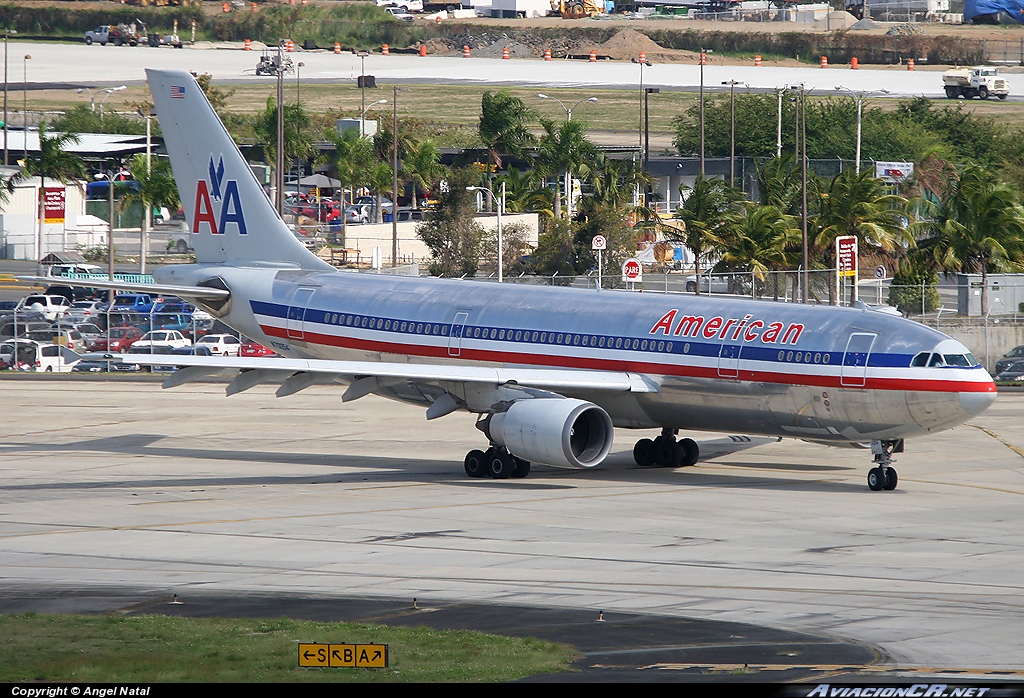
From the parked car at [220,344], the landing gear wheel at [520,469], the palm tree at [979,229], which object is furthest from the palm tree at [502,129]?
the landing gear wheel at [520,469]

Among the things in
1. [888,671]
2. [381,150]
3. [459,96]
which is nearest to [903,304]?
[888,671]

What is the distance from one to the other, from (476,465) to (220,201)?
13491 millimetres

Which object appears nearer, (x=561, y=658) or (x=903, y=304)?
(x=561, y=658)

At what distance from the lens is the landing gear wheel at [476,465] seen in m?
34.6

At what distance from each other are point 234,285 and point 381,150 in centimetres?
8339

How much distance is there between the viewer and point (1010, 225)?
206 ft

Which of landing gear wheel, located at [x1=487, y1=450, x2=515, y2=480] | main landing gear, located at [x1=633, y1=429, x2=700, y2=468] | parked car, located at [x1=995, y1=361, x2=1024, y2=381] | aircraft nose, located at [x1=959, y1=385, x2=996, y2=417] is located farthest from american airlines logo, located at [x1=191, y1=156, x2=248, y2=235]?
parked car, located at [x1=995, y1=361, x2=1024, y2=381]

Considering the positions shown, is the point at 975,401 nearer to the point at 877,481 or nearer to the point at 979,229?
the point at 877,481

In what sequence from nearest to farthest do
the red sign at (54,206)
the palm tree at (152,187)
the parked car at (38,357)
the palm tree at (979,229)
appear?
the parked car at (38,357)
the palm tree at (979,229)
the red sign at (54,206)
the palm tree at (152,187)

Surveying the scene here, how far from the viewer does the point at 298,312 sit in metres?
40.2

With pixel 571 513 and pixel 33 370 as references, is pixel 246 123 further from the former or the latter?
pixel 571 513

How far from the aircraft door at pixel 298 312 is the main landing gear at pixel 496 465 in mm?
7953

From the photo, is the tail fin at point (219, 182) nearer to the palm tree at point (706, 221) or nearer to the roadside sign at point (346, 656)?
the roadside sign at point (346, 656)

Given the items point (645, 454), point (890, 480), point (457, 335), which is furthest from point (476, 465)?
point (890, 480)
